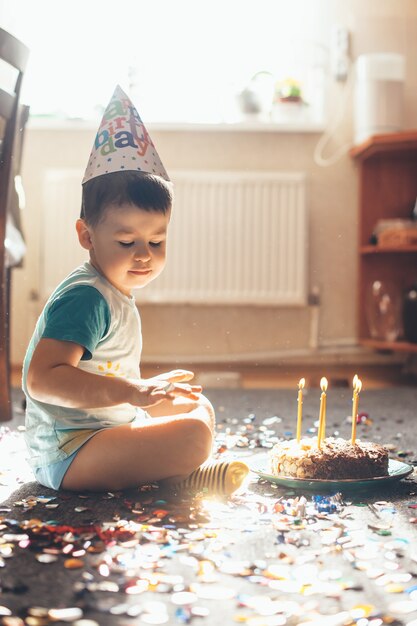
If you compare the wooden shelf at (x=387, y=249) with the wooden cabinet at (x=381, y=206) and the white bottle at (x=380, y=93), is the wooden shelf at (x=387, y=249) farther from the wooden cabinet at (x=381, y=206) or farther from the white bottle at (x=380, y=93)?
the white bottle at (x=380, y=93)

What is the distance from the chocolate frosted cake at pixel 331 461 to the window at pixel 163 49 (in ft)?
6.52

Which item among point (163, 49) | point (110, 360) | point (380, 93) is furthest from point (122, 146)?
point (163, 49)

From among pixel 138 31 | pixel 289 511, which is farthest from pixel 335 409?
pixel 138 31

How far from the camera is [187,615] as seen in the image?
28.4 inches

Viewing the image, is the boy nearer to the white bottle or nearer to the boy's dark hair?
the boy's dark hair

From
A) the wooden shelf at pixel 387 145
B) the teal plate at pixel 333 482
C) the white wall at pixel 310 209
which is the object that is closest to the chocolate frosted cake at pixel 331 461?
the teal plate at pixel 333 482

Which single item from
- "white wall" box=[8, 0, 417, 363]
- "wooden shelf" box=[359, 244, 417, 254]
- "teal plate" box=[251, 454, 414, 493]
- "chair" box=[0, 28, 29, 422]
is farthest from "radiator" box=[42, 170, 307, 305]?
"teal plate" box=[251, 454, 414, 493]

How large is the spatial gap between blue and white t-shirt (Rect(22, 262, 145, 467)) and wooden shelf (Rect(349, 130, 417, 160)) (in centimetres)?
165

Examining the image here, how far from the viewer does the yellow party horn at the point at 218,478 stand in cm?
112

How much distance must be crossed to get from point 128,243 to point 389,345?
173 cm

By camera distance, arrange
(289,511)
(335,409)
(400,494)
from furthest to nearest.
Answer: (335,409)
(400,494)
(289,511)

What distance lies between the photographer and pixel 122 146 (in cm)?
121

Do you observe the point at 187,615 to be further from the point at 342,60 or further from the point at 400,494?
the point at 342,60

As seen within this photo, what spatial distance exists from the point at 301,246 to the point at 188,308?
1.50ft
